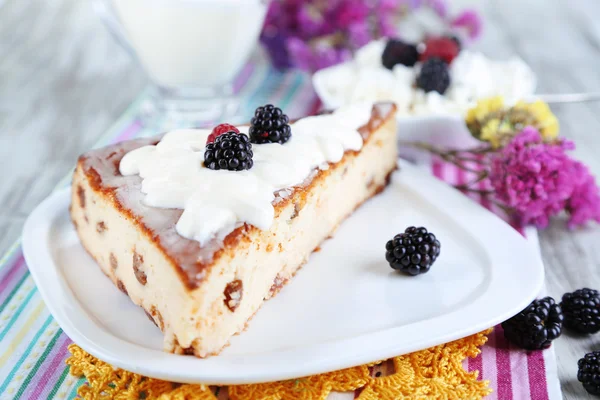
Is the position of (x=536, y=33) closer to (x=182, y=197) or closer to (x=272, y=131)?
(x=272, y=131)

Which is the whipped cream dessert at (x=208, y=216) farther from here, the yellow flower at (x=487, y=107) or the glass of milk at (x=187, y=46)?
the glass of milk at (x=187, y=46)

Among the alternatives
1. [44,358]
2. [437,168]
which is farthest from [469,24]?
[44,358]

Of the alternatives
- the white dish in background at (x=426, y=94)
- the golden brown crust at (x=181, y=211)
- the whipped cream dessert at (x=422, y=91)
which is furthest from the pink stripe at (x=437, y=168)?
the golden brown crust at (x=181, y=211)

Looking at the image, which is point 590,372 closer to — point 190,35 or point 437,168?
point 437,168

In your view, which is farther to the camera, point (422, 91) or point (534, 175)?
point (422, 91)

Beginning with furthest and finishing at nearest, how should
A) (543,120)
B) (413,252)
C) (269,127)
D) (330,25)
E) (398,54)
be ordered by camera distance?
(330,25) → (398,54) → (543,120) → (269,127) → (413,252)

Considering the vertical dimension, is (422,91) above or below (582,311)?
below

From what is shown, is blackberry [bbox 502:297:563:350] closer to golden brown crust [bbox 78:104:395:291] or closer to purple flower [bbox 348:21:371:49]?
golden brown crust [bbox 78:104:395:291]

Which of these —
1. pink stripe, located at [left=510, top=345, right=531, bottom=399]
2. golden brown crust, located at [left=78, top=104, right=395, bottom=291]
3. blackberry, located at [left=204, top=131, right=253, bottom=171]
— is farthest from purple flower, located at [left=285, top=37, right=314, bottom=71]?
pink stripe, located at [left=510, top=345, right=531, bottom=399]
